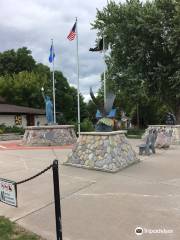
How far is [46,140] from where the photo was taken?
824 inches

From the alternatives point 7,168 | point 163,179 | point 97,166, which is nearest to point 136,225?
point 163,179

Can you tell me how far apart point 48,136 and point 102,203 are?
14110 millimetres

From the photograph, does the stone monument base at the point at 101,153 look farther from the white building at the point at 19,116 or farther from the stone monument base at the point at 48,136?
the white building at the point at 19,116

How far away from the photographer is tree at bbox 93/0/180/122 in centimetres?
2755

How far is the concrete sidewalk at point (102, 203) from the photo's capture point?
569 centimetres

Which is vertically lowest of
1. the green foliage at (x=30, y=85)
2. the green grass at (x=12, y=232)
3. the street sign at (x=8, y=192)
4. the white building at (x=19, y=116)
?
the green grass at (x=12, y=232)

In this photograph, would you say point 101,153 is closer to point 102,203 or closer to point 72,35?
point 102,203

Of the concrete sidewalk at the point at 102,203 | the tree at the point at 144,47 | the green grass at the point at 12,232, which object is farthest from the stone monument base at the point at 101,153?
the tree at the point at 144,47

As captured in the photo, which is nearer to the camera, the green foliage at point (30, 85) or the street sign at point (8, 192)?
the street sign at point (8, 192)

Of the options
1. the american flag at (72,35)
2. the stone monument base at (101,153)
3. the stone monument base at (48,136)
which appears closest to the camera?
the stone monument base at (101,153)

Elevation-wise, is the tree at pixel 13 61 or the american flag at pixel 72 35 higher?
the tree at pixel 13 61

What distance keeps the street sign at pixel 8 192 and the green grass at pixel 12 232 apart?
1.20 feet

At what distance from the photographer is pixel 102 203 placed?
719 centimetres

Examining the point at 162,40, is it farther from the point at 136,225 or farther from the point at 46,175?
the point at 136,225
